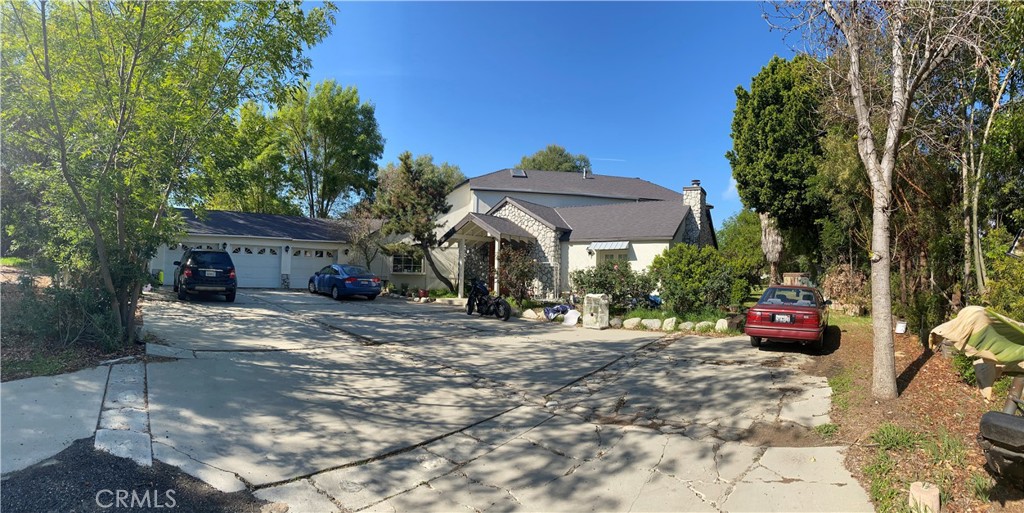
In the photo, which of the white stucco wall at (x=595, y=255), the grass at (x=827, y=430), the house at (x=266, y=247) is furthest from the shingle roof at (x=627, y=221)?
the grass at (x=827, y=430)

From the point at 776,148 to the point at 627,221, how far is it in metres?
6.31

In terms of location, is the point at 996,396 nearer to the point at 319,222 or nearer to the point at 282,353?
the point at 282,353

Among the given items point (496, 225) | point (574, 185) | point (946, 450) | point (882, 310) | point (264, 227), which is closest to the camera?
point (946, 450)

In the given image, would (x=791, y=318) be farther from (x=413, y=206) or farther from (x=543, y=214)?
(x=413, y=206)

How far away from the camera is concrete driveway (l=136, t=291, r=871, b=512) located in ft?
14.6

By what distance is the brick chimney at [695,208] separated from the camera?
831 inches

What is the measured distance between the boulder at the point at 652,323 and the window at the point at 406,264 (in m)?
14.1

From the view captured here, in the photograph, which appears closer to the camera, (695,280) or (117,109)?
(117,109)

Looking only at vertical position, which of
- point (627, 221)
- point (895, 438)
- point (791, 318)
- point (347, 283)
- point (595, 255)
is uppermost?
point (627, 221)

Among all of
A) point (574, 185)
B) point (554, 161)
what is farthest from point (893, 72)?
point (554, 161)

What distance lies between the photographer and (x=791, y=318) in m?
10.2

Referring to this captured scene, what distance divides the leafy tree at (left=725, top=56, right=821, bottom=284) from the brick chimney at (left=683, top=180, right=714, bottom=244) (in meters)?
1.55

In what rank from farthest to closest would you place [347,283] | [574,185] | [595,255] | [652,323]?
[574,185] → [595,255] → [347,283] → [652,323]

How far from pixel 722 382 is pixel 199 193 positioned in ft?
32.8
